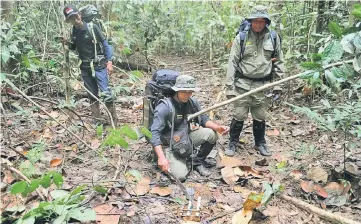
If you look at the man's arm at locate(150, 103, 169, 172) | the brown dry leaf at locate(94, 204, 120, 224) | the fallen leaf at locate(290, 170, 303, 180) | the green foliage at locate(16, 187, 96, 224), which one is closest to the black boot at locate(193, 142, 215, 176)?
the man's arm at locate(150, 103, 169, 172)

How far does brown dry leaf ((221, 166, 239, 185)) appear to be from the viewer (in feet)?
16.0

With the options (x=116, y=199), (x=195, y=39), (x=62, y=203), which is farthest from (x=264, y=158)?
(x=195, y=39)

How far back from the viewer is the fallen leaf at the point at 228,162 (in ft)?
17.4

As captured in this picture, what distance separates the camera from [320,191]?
446cm

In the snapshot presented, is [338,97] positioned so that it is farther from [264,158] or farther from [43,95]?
[43,95]

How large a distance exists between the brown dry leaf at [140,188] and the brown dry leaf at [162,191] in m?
0.08

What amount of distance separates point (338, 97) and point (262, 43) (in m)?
1.96

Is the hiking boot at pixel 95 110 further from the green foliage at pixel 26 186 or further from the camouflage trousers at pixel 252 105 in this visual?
the green foliage at pixel 26 186

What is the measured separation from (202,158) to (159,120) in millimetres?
942

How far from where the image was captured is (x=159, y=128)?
4723mm

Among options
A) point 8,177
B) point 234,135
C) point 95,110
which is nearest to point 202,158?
point 234,135

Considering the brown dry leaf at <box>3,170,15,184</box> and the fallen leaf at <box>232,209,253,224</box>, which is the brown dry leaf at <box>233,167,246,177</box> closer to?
the fallen leaf at <box>232,209,253,224</box>

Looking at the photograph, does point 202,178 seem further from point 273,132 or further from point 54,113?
point 54,113

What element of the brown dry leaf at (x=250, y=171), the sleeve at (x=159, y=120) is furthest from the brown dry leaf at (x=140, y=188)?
the brown dry leaf at (x=250, y=171)
